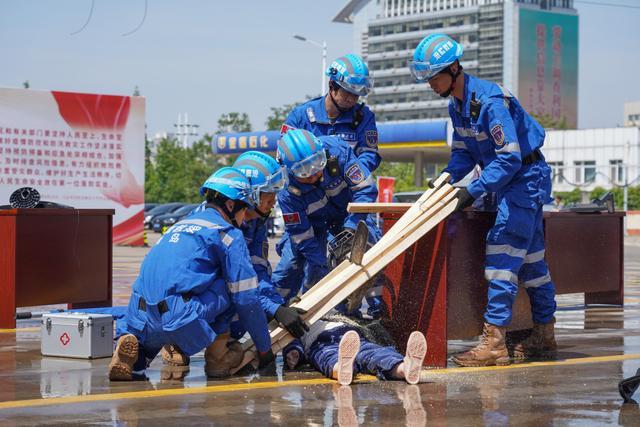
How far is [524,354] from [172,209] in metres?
40.9

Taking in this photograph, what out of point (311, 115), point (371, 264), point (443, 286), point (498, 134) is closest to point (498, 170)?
point (498, 134)

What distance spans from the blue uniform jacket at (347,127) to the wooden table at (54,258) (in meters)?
A: 2.65

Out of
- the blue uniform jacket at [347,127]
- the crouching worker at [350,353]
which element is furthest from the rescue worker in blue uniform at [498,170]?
the blue uniform jacket at [347,127]

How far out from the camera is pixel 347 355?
6.34 metres

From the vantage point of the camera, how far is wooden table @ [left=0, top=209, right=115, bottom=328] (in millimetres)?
9578

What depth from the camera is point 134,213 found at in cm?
2691

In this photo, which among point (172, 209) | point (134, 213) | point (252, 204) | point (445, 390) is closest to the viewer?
point (445, 390)

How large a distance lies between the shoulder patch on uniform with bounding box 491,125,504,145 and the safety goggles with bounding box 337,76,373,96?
154 centimetres

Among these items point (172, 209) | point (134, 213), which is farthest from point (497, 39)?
point (134, 213)

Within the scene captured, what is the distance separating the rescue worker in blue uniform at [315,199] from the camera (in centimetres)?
761

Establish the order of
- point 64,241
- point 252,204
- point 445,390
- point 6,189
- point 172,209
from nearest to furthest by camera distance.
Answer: point 445,390 < point 252,204 < point 64,241 < point 6,189 < point 172,209

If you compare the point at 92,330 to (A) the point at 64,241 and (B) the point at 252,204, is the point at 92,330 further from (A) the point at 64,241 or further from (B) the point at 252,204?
(A) the point at 64,241

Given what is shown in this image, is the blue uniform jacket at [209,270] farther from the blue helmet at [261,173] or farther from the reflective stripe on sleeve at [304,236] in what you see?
the reflective stripe on sleeve at [304,236]

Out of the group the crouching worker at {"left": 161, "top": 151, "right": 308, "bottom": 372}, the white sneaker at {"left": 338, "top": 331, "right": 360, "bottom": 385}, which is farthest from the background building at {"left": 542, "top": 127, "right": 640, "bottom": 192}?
the white sneaker at {"left": 338, "top": 331, "right": 360, "bottom": 385}
